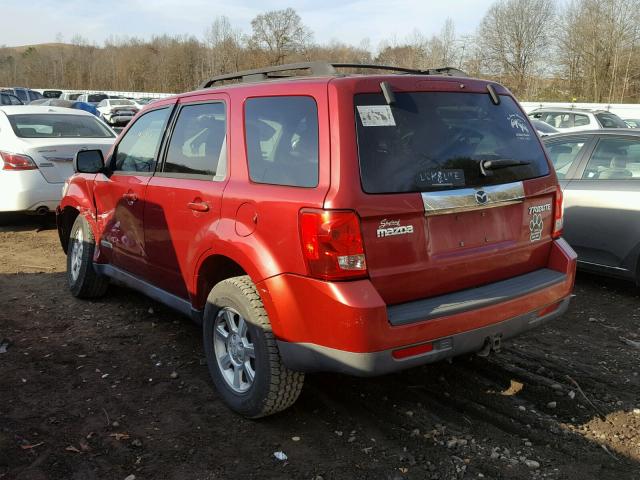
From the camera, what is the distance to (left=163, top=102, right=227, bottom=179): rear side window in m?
3.65

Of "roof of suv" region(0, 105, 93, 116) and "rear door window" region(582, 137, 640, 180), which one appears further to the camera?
"roof of suv" region(0, 105, 93, 116)

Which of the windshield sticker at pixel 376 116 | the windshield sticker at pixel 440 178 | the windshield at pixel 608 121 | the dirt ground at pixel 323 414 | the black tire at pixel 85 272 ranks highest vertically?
the windshield at pixel 608 121

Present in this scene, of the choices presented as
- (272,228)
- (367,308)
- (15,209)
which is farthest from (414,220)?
(15,209)

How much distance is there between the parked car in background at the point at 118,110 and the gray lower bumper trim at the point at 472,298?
23.5 metres

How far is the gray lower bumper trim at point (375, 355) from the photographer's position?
2779mm

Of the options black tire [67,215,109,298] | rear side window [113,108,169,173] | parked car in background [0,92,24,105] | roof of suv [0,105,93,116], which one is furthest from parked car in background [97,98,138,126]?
rear side window [113,108,169,173]

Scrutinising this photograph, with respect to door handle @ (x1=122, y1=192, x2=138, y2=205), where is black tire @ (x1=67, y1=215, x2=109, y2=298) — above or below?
below

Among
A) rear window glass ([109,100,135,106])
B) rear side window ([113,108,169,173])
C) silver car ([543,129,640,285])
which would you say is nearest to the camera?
rear side window ([113,108,169,173])

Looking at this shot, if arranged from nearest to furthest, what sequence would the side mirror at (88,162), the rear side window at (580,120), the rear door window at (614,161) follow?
the side mirror at (88,162)
the rear door window at (614,161)
the rear side window at (580,120)

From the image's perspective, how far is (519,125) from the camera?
3564 mm

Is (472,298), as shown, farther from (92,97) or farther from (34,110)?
(92,97)

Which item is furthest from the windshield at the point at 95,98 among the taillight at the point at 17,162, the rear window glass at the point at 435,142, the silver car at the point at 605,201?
the rear window glass at the point at 435,142

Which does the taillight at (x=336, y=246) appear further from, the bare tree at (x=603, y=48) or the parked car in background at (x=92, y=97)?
the bare tree at (x=603, y=48)

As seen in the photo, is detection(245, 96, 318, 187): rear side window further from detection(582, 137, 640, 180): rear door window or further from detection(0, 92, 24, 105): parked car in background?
detection(0, 92, 24, 105): parked car in background
